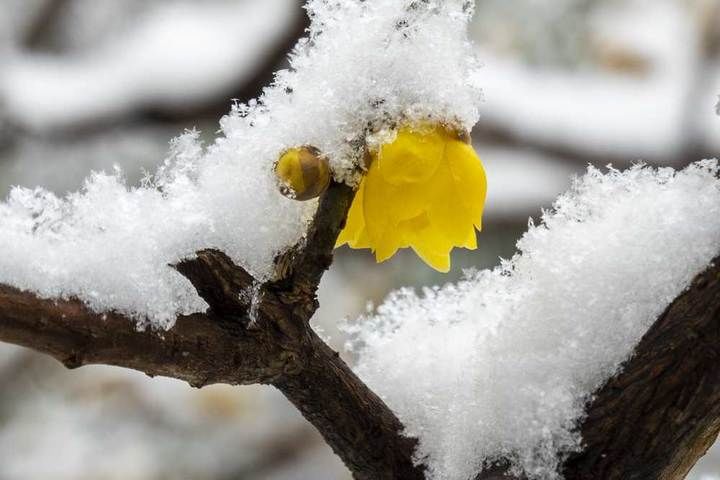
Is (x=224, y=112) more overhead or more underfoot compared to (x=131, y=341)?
more overhead

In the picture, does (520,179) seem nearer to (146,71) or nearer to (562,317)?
(146,71)

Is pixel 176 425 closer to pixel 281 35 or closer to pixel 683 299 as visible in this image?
pixel 281 35

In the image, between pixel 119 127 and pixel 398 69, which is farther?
pixel 119 127

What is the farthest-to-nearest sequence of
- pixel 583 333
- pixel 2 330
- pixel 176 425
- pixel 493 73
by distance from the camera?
pixel 176 425 < pixel 493 73 < pixel 583 333 < pixel 2 330

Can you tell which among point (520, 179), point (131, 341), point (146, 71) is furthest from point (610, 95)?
point (131, 341)

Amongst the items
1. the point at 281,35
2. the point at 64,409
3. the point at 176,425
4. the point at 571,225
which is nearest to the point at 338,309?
the point at 176,425

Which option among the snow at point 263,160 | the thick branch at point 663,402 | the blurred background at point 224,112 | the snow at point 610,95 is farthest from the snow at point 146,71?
the thick branch at point 663,402
